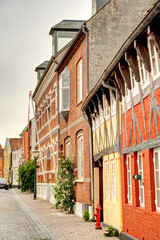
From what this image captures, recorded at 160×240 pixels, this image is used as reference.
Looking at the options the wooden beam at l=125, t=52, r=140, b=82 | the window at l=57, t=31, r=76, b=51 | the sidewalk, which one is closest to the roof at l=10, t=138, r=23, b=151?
the window at l=57, t=31, r=76, b=51

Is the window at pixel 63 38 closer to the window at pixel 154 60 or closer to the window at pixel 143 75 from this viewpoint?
the window at pixel 143 75

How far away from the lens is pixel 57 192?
17453 millimetres

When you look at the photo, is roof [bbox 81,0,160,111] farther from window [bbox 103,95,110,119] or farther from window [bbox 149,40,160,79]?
window [bbox 103,95,110,119]

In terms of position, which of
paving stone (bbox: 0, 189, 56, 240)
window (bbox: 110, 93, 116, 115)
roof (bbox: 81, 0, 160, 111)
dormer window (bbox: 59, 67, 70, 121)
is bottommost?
paving stone (bbox: 0, 189, 56, 240)

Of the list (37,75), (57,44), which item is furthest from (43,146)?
(57,44)

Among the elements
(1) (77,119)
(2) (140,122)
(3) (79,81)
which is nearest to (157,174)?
(2) (140,122)

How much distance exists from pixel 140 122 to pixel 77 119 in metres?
8.79

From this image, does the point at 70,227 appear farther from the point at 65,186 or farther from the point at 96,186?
the point at 65,186

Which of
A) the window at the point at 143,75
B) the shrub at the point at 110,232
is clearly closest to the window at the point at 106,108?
the shrub at the point at 110,232

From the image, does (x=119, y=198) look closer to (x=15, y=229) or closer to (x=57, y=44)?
(x=15, y=229)

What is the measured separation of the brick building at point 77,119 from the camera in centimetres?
1559

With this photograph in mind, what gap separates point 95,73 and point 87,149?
3.05 meters

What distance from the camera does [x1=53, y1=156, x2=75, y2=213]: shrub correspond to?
17188 millimetres

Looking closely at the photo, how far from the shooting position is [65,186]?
690 inches
